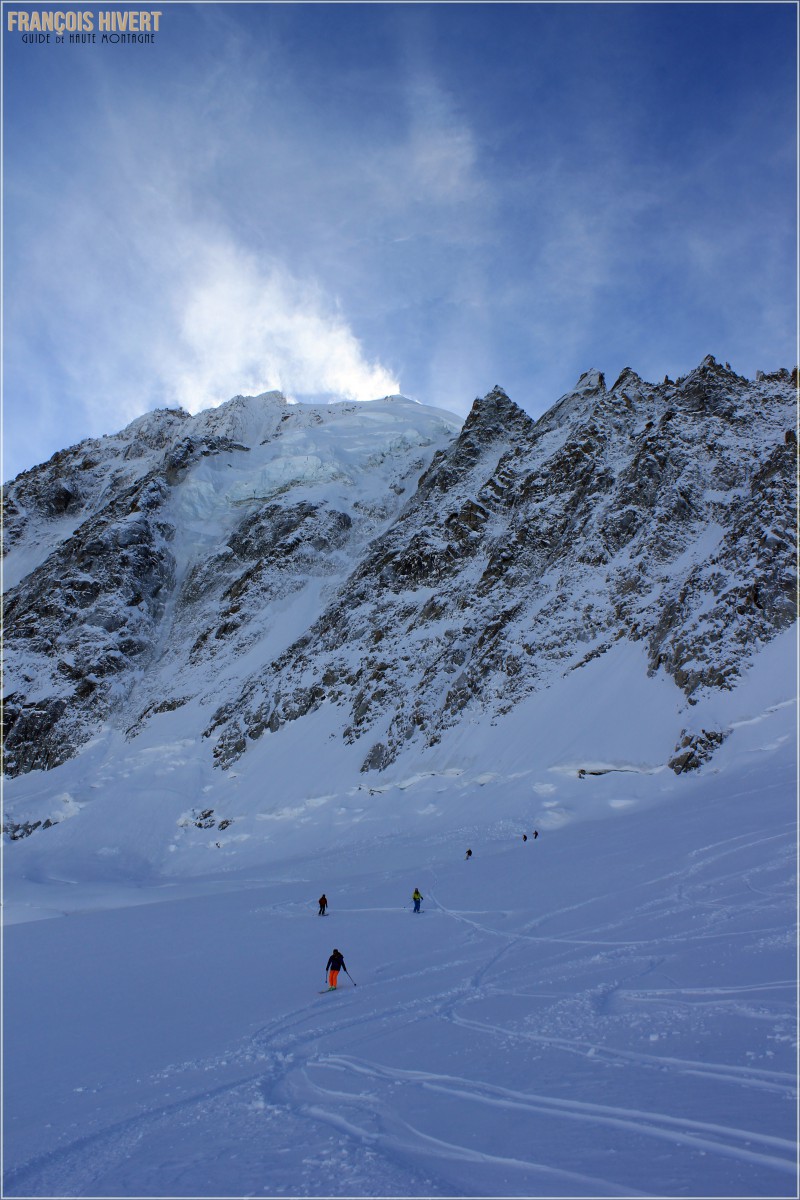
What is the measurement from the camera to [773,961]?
9312 mm

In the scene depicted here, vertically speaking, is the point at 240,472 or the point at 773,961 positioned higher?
the point at 240,472

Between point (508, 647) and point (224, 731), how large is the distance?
2833 centimetres

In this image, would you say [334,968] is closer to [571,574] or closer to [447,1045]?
[447,1045]

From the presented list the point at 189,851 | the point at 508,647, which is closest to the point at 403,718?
the point at 508,647

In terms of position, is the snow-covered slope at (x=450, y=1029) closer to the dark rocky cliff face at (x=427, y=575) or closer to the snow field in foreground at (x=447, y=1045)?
the snow field in foreground at (x=447, y=1045)

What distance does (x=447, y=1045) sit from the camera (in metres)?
8.66

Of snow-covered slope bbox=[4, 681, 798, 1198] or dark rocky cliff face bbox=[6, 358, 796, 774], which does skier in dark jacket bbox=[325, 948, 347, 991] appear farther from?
dark rocky cliff face bbox=[6, 358, 796, 774]

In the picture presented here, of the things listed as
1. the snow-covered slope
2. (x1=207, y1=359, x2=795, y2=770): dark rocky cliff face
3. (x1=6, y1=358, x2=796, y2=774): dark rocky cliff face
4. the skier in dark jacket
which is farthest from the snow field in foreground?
(x1=207, y1=359, x2=795, y2=770): dark rocky cliff face

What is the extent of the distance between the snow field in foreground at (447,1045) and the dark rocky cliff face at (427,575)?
827 inches

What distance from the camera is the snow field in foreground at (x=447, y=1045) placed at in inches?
220

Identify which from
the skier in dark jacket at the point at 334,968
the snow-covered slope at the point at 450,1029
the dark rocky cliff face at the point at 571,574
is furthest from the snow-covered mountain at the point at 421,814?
the skier in dark jacket at the point at 334,968

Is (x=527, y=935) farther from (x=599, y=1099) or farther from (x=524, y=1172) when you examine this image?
(x=524, y=1172)

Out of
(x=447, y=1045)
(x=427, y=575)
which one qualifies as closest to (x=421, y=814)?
(x=427, y=575)

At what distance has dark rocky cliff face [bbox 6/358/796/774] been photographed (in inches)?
1710
